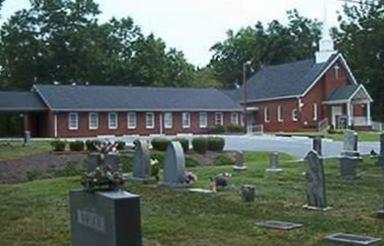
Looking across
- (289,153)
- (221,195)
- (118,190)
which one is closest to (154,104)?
(289,153)

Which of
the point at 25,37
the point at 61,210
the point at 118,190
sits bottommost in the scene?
the point at 61,210

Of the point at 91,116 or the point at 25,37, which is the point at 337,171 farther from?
the point at 25,37

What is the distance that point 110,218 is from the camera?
24.0 ft

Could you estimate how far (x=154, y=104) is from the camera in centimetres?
6347

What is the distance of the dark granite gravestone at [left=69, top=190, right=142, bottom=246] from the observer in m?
7.25

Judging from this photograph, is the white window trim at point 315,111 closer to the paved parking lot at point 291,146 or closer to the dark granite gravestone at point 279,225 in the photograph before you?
the paved parking lot at point 291,146

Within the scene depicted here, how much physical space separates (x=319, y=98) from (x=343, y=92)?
2.58m

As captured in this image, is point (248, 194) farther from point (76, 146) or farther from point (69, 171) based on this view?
point (76, 146)

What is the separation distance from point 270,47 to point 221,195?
7855 centimetres

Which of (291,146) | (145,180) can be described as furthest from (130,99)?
(145,180)

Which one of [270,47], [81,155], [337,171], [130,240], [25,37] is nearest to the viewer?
[130,240]

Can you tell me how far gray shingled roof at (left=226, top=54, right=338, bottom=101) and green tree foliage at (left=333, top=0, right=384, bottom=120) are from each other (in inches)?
317

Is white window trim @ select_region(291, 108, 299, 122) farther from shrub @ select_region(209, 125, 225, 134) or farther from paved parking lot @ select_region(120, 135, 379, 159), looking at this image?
paved parking lot @ select_region(120, 135, 379, 159)

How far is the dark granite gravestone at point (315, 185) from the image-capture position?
44.0ft
